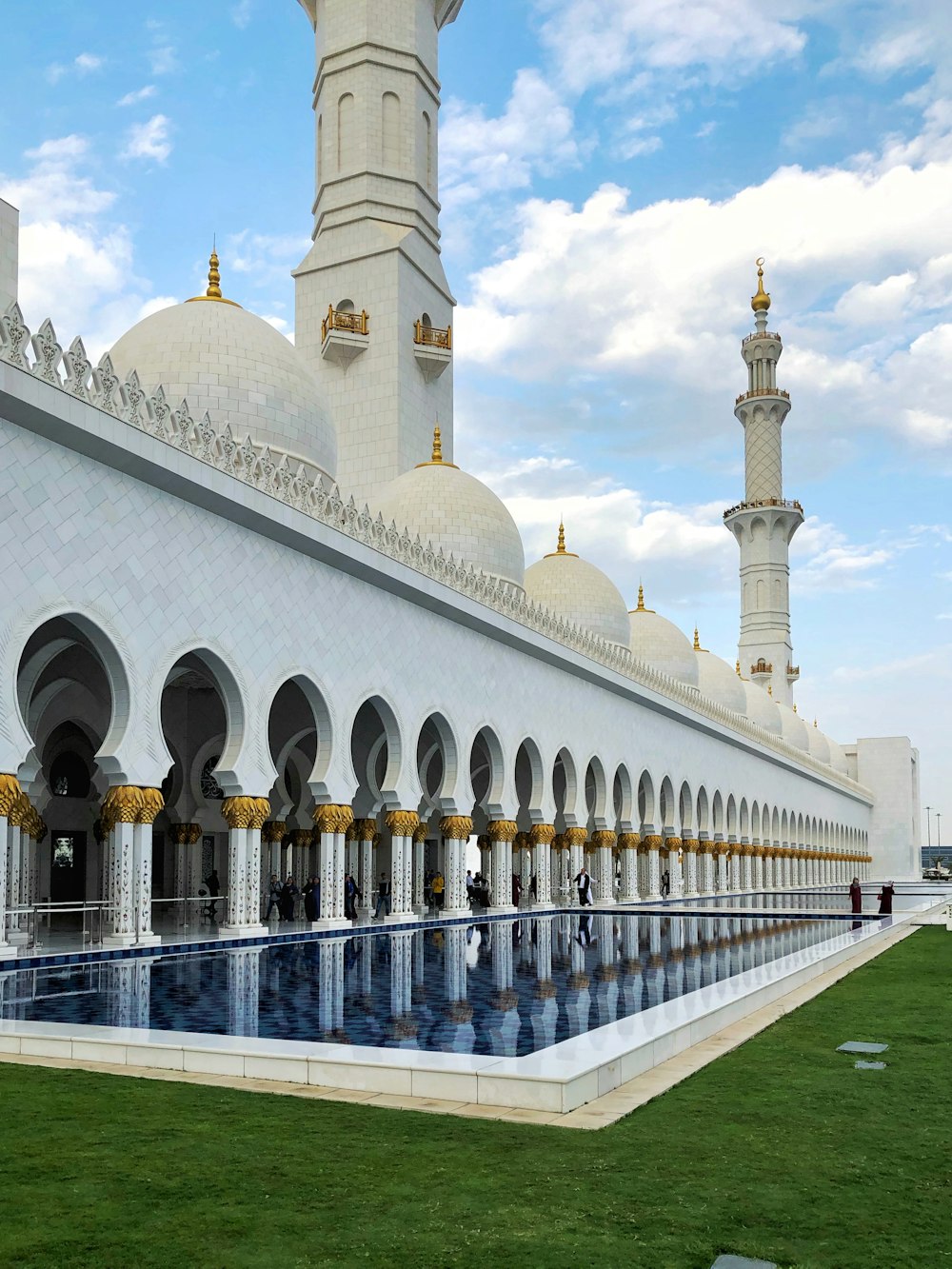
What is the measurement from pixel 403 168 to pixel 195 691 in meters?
11.6

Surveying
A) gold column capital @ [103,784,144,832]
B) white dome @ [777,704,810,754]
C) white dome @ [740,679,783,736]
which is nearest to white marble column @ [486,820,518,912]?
gold column capital @ [103,784,144,832]

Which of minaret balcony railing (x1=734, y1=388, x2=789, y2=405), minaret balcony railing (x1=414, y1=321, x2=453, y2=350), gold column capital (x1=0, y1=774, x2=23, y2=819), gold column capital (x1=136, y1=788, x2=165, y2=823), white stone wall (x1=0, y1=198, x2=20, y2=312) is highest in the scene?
minaret balcony railing (x1=734, y1=388, x2=789, y2=405)

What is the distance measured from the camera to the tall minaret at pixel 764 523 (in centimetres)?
4188

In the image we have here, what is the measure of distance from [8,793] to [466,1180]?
6.79 m

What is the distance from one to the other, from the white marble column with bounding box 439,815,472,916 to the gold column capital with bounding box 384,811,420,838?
1.47 metres

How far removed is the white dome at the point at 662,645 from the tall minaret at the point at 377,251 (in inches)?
345

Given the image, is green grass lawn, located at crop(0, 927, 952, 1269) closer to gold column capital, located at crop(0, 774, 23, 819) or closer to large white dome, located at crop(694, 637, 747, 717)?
gold column capital, located at crop(0, 774, 23, 819)

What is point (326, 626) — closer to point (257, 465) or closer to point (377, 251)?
point (257, 465)

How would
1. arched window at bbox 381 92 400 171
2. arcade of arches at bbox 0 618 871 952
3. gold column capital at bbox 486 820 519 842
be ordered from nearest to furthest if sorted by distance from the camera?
arcade of arches at bbox 0 618 871 952
gold column capital at bbox 486 820 519 842
arched window at bbox 381 92 400 171

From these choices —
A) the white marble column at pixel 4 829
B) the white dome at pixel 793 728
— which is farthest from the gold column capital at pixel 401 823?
the white dome at pixel 793 728

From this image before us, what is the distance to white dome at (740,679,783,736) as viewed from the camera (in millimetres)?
38031

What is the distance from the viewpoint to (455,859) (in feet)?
55.5

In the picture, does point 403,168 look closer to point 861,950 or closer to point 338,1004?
point 861,950

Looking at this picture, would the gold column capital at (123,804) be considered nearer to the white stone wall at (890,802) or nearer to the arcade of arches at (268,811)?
the arcade of arches at (268,811)
